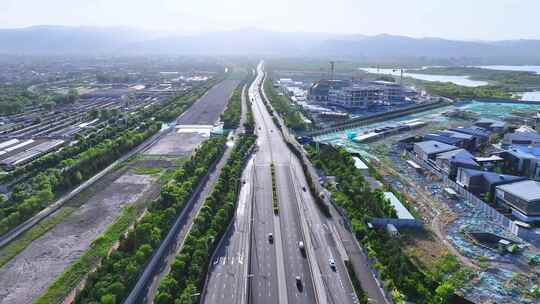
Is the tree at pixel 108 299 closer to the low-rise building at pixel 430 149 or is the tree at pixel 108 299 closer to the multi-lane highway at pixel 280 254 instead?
the multi-lane highway at pixel 280 254

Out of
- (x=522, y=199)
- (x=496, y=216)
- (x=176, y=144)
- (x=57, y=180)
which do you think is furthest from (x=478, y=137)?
(x=57, y=180)

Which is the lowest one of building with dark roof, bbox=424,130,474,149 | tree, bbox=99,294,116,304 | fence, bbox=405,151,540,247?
tree, bbox=99,294,116,304

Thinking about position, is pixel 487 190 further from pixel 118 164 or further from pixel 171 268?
pixel 118 164

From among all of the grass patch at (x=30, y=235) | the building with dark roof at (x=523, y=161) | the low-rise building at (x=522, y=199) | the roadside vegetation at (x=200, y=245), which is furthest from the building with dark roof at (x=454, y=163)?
the grass patch at (x=30, y=235)

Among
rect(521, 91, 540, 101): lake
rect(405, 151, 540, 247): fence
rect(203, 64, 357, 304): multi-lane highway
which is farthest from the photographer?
rect(521, 91, 540, 101): lake

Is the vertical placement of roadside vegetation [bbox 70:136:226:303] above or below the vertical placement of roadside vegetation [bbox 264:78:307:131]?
below

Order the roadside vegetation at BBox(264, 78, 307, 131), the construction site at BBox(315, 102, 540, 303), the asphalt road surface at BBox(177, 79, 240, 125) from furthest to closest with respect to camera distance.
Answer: the asphalt road surface at BBox(177, 79, 240, 125)
the roadside vegetation at BBox(264, 78, 307, 131)
the construction site at BBox(315, 102, 540, 303)

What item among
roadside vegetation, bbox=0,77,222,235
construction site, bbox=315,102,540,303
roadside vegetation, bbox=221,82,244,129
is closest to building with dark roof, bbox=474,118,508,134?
construction site, bbox=315,102,540,303

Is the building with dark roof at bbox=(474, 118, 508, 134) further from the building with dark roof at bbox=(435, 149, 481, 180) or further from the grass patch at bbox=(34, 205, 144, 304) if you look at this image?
the grass patch at bbox=(34, 205, 144, 304)
